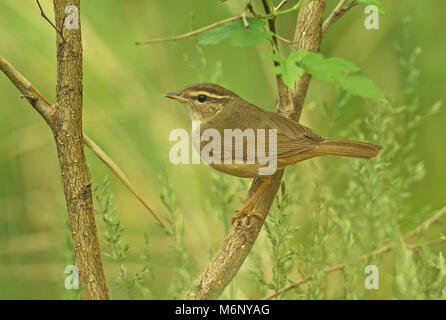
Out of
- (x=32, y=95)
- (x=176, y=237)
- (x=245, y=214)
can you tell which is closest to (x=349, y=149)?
(x=245, y=214)

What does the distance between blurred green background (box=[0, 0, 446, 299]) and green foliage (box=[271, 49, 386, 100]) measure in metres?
2.25

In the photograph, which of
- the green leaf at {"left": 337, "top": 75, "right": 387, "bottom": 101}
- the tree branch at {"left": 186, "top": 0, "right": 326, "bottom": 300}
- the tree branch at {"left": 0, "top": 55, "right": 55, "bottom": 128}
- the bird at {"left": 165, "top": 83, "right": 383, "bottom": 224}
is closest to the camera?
the green leaf at {"left": 337, "top": 75, "right": 387, "bottom": 101}

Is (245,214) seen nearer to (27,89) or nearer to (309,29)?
(309,29)

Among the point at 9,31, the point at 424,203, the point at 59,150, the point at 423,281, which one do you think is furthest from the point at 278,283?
the point at 9,31

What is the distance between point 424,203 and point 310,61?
2657 mm

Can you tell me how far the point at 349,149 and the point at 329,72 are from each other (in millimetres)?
956

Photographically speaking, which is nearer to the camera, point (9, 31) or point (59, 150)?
point (59, 150)

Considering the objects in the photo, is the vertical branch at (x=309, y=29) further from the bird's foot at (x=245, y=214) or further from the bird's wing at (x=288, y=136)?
the bird's foot at (x=245, y=214)

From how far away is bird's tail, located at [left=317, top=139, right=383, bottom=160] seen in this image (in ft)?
7.70

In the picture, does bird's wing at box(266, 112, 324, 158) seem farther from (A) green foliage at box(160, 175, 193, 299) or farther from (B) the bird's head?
(A) green foliage at box(160, 175, 193, 299)

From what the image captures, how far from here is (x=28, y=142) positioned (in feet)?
13.0

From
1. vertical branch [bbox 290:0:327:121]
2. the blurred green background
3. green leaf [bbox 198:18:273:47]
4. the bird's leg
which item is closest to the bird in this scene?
the bird's leg

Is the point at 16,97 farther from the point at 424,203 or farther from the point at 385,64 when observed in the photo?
the point at 424,203

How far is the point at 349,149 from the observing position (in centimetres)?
240
